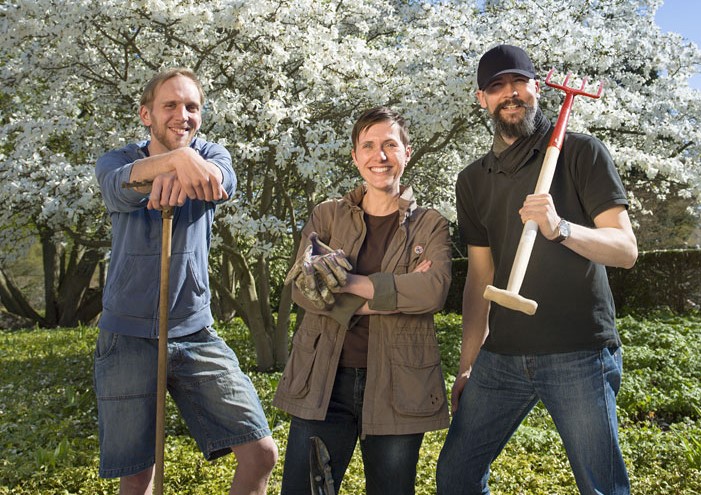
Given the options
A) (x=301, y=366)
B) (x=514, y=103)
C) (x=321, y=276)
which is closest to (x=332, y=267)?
(x=321, y=276)

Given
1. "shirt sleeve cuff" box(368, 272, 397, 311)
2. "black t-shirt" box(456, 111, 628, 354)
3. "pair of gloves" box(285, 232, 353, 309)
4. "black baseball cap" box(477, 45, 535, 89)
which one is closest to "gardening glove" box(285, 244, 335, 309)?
"pair of gloves" box(285, 232, 353, 309)

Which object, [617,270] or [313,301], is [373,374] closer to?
[313,301]

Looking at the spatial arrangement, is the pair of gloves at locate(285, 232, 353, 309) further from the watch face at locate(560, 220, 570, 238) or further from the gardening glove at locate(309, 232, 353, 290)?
the watch face at locate(560, 220, 570, 238)

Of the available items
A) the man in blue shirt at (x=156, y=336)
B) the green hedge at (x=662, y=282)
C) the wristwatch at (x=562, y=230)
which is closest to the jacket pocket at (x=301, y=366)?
the man in blue shirt at (x=156, y=336)

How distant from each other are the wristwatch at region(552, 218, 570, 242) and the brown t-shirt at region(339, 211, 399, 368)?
0.70 meters

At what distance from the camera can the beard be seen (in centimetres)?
257

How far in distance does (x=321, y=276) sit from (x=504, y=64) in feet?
3.29

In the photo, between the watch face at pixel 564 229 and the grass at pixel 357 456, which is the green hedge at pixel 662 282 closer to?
the grass at pixel 357 456

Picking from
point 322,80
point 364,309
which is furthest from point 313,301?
point 322,80

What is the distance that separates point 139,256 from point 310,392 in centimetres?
82

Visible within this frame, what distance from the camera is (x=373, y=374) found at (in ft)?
8.41

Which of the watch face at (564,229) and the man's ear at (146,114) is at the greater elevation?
the man's ear at (146,114)

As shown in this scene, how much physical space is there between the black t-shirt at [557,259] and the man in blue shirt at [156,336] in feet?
3.27

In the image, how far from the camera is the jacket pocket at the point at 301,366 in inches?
103
